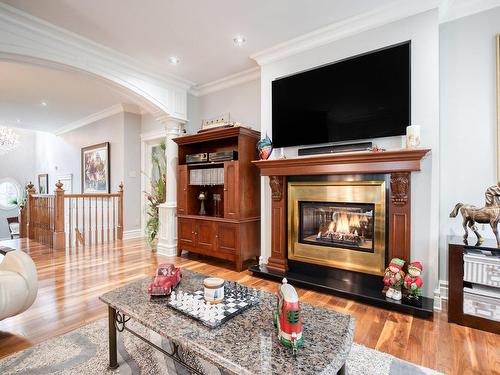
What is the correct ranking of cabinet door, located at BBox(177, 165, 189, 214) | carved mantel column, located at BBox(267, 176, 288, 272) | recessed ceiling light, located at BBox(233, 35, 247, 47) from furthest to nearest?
cabinet door, located at BBox(177, 165, 189, 214) < carved mantel column, located at BBox(267, 176, 288, 272) < recessed ceiling light, located at BBox(233, 35, 247, 47)

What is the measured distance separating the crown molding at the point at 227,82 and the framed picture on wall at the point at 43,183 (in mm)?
6712

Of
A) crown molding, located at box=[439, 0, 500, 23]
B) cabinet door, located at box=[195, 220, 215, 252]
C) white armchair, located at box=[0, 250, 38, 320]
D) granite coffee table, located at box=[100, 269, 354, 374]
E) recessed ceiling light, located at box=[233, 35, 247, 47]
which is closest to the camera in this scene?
granite coffee table, located at box=[100, 269, 354, 374]

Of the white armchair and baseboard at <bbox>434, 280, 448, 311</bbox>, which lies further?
baseboard at <bbox>434, 280, 448, 311</bbox>

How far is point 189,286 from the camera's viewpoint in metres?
1.65

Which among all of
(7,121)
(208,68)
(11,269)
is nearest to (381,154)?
(208,68)

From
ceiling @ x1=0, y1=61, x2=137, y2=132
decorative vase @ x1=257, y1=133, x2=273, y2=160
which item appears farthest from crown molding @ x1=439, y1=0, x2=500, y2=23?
ceiling @ x1=0, y1=61, x2=137, y2=132

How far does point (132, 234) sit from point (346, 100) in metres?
4.89

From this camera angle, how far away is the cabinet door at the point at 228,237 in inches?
132

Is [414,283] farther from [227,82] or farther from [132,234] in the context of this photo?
[132,234]

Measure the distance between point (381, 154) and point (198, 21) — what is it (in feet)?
7.41

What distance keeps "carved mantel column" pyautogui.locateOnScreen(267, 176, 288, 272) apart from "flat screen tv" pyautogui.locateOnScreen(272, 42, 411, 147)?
503 mm

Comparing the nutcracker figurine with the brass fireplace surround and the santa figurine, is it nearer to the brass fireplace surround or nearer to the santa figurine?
the santa figurine

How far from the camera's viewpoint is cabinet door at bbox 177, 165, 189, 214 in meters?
4.00

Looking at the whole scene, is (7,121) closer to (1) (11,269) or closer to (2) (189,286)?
(1) (11,269)
